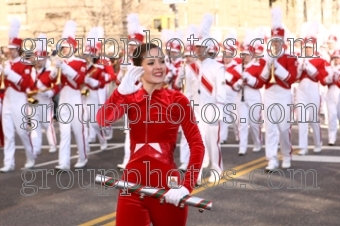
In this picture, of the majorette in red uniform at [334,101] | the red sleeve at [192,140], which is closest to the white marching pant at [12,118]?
the majorette in red uniform at [334,101]

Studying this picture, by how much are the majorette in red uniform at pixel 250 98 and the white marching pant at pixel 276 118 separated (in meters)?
1.86

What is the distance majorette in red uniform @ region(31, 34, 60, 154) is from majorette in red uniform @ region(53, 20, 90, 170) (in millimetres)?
411

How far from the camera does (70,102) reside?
1241cm

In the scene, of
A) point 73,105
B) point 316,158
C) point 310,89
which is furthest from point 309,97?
point 73,105

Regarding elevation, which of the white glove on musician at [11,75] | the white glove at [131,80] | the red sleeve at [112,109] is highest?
the white glove on musician at [11,75]

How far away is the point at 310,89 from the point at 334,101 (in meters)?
1.78

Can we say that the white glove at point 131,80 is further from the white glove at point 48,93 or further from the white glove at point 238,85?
the white glove at point 238,85

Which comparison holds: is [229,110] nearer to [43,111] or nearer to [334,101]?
[334,101]

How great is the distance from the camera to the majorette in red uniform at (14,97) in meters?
12.2

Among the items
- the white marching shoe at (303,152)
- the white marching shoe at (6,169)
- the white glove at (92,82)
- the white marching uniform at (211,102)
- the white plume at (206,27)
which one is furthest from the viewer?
the white glove at (92,82)

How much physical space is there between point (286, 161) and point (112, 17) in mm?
17229

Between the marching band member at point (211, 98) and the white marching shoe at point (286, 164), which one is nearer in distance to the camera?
the marching band member at point (211, 98)

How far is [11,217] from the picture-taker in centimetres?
877

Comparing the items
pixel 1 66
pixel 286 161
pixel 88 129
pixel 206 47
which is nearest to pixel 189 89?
pixel 206 47
